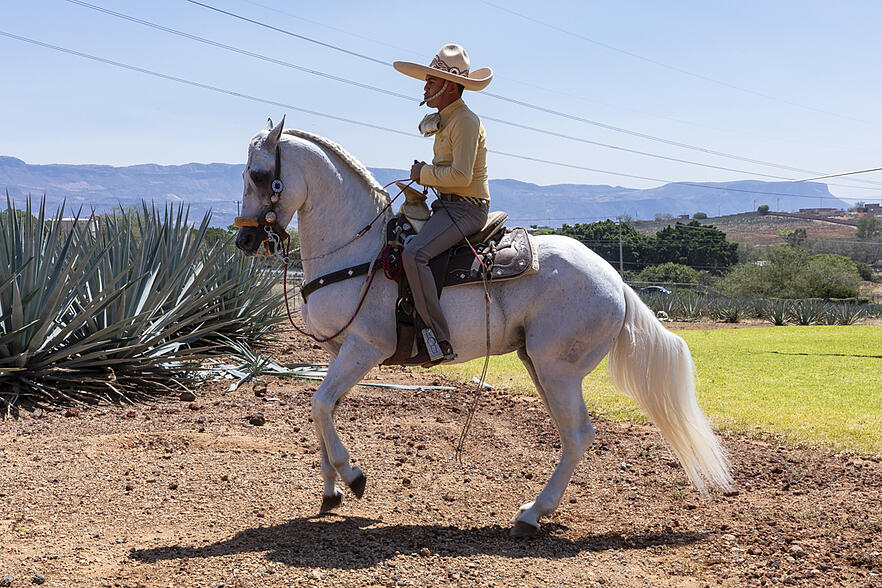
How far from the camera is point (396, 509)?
17.2 feet

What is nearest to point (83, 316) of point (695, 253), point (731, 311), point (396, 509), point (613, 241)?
point (396, 509)

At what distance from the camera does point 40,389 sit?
7.68 meters

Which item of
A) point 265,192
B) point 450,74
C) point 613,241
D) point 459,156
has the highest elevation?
point 613,241

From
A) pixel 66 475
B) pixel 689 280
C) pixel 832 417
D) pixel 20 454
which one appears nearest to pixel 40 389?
pixel 20 454

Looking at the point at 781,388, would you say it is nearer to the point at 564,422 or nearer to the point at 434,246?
the point at 564,422

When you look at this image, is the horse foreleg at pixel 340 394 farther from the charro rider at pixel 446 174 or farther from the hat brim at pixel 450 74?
the hat brim at pixel 450 74

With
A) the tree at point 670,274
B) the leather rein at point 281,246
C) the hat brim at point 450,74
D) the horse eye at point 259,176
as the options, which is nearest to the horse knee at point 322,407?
the leather rein at point 281,246

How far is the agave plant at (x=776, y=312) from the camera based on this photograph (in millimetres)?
31920

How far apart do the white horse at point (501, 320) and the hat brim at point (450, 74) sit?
0.66m

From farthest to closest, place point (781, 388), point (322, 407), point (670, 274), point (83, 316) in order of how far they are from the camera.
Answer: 1. point (670, 274)
2. point (781, 388)
3. point (83, 316)
4. point (322, 407)

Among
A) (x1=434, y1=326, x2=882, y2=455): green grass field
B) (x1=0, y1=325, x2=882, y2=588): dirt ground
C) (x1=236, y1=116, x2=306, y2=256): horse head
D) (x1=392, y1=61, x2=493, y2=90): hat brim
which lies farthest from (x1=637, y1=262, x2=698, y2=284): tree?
(x1=236, y1=116, x2=306, y2=256): horse head

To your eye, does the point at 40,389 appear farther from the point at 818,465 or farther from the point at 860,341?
the point at 860,341

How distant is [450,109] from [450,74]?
8.2 inches

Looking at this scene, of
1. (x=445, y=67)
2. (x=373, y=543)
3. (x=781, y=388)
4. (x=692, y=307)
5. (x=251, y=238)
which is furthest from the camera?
(x=692, y=307)
